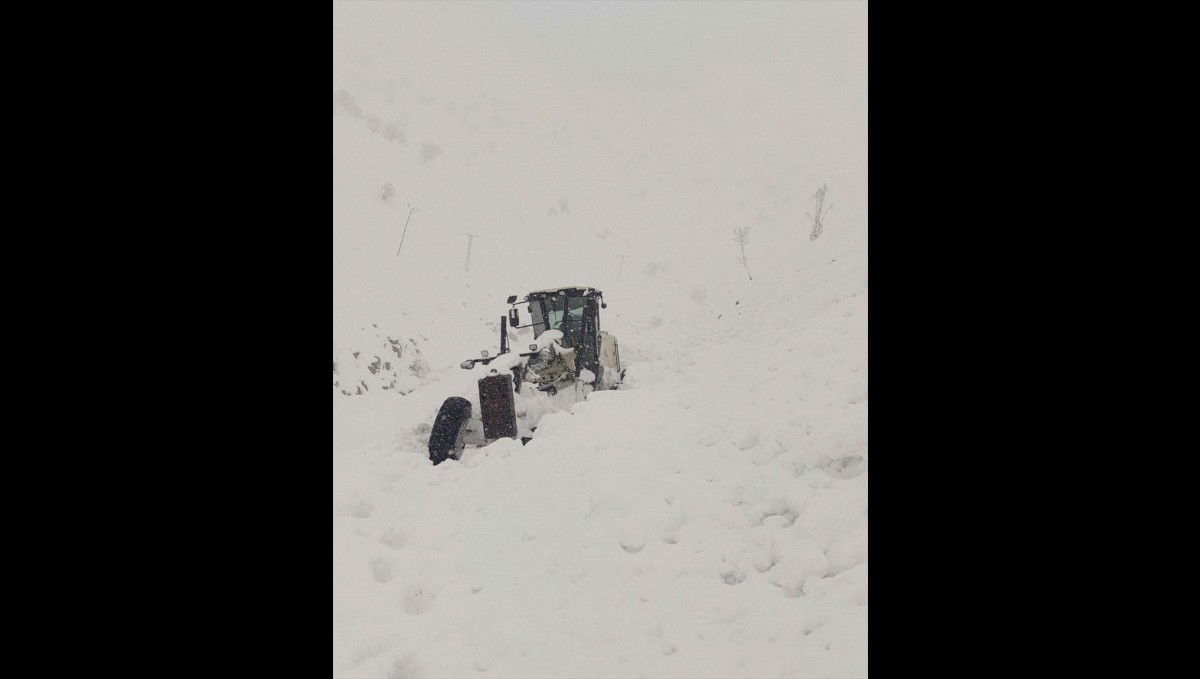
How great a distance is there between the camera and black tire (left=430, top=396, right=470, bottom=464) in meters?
6.09

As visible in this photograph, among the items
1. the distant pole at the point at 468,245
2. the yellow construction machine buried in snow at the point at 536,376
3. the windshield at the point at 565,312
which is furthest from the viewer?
the distant pole at the point at 468,245

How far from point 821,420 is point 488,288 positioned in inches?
784

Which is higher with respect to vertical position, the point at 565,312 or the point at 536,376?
the point at 565,312

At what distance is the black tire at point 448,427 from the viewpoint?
6.09 meters

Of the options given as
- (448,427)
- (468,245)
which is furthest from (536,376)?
(468,245)

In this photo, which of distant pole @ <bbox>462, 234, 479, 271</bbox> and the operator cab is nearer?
the operator cab

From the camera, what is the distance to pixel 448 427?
6250 millimetres

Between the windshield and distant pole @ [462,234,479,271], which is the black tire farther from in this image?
distant pole @ [462,234,479,271]

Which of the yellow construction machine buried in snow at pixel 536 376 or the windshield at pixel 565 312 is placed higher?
the windshield at pixel 565 312

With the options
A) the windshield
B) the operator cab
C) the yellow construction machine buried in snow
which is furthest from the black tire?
the windshield

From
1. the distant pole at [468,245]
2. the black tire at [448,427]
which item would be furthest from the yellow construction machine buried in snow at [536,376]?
the distant pole at [468,245]

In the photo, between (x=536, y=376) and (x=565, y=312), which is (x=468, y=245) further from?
(x=536, y=376)

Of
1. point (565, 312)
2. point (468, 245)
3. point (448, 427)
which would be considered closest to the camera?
point (448, 427)

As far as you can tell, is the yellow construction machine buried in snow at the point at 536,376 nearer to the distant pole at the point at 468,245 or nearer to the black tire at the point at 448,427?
the black tire at the point at 448,427
